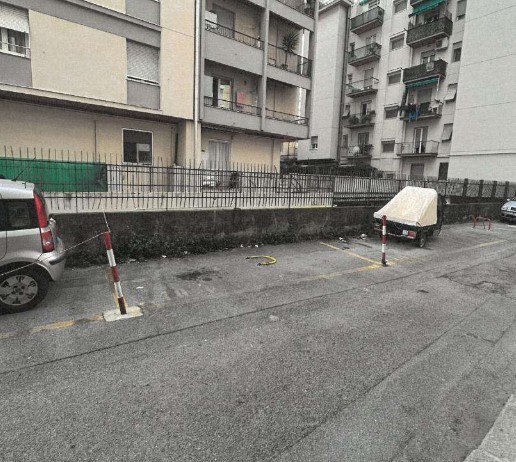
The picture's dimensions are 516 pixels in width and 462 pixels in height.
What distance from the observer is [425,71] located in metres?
27.1

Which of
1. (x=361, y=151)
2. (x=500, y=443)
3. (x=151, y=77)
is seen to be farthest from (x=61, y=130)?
(x=361, y=151)

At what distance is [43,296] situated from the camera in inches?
185

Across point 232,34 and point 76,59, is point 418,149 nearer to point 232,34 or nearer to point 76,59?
point 232,34

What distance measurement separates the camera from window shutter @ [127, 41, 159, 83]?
13.2 meters

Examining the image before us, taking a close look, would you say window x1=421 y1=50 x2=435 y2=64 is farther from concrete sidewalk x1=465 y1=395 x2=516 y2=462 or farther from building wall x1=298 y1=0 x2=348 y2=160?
concrete sidewalk x1=465 y1=395 x2=516 y2=462

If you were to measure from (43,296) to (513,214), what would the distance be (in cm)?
2075

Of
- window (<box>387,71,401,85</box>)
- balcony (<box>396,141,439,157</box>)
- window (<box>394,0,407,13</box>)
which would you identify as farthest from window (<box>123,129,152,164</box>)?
window (<box>394,0,407,13</box>)

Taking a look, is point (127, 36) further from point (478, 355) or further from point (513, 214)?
point (513, 214)

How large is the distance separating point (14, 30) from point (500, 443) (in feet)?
50.4

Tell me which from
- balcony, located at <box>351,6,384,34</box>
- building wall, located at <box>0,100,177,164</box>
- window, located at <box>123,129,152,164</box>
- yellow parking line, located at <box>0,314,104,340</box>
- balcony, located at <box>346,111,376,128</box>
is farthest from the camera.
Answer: balcony, located at <box>346,111,376,128</box>

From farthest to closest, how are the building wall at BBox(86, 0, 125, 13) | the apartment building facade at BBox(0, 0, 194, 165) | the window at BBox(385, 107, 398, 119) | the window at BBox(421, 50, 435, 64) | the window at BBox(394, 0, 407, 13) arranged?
the window at BBox(385, 107, 398, 119) → the window at BBox(394, 0, 407, 13) → the window at BBox(421, 50, 435, 64) → the building wall at BBox(86, 0, 125, 13) → the apartment building facade at BBox(0, 0, 194, 165)

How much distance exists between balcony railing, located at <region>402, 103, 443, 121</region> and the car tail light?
29.8m

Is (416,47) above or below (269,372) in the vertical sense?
above

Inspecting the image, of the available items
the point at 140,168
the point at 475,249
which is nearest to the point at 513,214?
the point at 475,249
